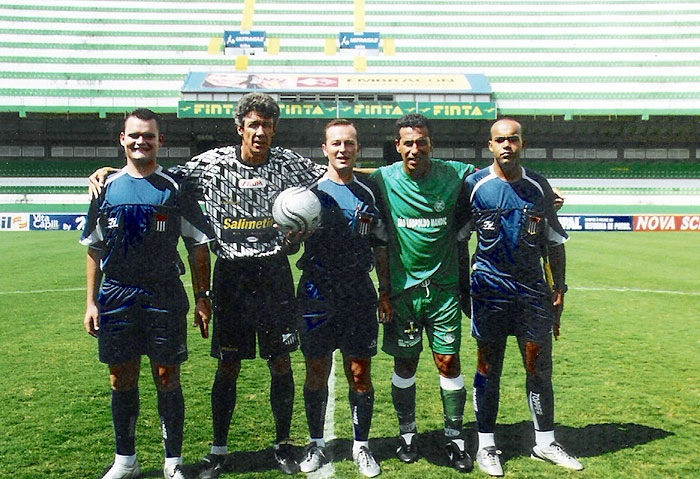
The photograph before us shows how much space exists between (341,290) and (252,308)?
1.75ft

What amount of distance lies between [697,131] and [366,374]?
37.7m

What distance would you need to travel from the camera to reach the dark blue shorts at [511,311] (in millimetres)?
3889

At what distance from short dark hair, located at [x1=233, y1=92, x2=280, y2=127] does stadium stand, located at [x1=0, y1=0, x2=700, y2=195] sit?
3106 cm

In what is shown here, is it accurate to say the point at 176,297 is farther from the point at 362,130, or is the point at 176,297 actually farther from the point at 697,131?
the point at 697,131

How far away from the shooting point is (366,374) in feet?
12.9

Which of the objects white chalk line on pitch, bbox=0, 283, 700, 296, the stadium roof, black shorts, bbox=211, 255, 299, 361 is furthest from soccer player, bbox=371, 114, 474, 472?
the stadium roof

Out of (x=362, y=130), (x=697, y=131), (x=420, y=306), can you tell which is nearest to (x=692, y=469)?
(x=420, y=306)

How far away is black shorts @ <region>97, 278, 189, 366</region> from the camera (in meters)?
3.59

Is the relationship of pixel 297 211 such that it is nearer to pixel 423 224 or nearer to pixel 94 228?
pixel 423 224

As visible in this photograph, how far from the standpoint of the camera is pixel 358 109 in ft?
107

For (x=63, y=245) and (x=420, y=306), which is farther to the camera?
(x=63, y=245)

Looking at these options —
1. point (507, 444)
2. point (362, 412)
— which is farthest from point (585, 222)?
point (362, 412)

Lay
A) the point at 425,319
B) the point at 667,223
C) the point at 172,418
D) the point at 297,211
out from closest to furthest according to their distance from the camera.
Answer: the point at 297,211 < the point at 172,418 < the point at 425,319 < the point at 667,223

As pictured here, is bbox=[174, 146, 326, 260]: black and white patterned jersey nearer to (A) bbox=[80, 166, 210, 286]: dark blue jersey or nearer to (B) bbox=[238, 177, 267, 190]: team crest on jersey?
(B) bbox=[238, 177, 267, 190]: team crest on jersey
